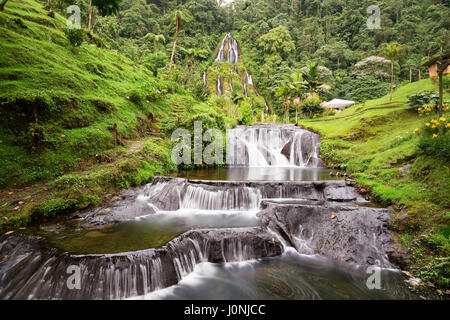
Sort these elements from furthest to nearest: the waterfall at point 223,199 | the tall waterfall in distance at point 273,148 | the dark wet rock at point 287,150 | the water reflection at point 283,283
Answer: the dark wet rock at point 287,150, the tall waterfall in distance at point 273,148, the waterfall at point 223,199, the water reflection at point 283,283

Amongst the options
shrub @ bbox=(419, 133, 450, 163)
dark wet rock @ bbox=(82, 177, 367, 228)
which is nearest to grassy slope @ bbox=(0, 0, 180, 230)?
dark wet rock @ bbox=(82, 177, 367, 228)

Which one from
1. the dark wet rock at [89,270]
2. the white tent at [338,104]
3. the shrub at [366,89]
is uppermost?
the shrub at [366,89]

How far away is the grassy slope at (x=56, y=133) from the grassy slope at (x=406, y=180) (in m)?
8.85

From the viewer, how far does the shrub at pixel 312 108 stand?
25.9 m

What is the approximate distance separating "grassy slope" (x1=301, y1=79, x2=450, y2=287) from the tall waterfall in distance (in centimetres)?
127

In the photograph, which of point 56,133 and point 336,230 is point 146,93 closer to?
point 56,133

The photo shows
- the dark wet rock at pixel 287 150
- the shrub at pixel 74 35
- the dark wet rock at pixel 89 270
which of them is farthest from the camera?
the dark wet rock at pixel 287 150

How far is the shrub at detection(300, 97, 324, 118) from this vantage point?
25906 millimetres

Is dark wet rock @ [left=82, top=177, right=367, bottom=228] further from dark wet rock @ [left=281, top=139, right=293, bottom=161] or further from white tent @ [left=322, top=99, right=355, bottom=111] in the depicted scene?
white tent @ [left=322, top=99, right=355, bottom=111]

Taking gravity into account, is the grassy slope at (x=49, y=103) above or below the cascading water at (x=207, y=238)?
above

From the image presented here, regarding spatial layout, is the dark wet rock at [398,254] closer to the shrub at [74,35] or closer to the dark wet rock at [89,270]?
the dark wet rock at [89,270]

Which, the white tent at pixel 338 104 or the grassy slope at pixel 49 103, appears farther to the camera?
the white tent at pixel 338 104

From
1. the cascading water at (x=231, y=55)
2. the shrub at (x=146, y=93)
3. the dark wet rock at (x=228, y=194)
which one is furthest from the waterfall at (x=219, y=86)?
the dark wet rock at (x=228, y=194)

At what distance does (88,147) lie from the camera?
330 inches
